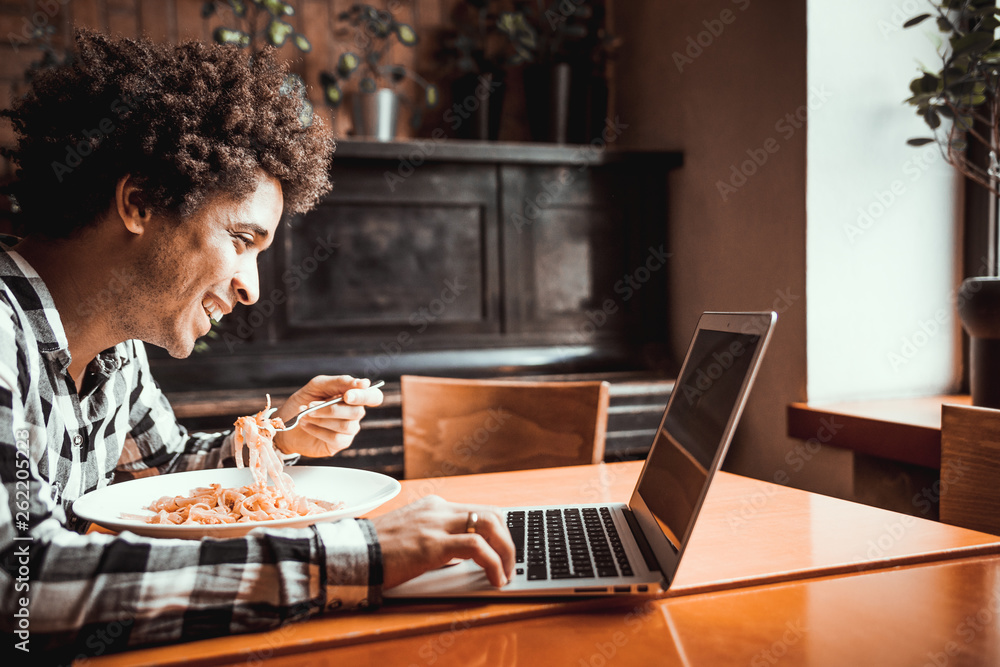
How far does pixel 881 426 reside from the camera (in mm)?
1907

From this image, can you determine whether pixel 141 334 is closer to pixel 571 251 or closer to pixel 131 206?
pixel 131 206

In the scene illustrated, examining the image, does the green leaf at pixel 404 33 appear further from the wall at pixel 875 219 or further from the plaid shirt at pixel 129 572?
the plaid shirt at pixel 129 572

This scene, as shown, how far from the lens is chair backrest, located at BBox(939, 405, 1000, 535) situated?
104 cm

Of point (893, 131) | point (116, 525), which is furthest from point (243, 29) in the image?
point (116, 525)

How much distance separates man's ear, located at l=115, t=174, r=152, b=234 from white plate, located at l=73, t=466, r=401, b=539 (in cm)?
36

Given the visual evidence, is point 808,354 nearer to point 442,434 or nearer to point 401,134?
point 442,434

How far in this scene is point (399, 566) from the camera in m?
0.71

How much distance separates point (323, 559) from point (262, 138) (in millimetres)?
646

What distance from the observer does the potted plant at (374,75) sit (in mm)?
2705

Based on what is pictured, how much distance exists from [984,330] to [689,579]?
1.39m

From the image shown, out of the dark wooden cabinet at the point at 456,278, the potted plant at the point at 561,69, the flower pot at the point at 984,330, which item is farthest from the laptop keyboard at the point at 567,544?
the potted plant at the point at 561,69

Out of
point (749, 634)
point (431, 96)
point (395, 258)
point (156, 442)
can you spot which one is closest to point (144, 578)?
point (749, 634)

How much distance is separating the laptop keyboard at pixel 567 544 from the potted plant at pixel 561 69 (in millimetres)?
2105

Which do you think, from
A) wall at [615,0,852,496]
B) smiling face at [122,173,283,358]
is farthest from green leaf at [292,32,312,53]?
smiling face at [122,173,283,358]
